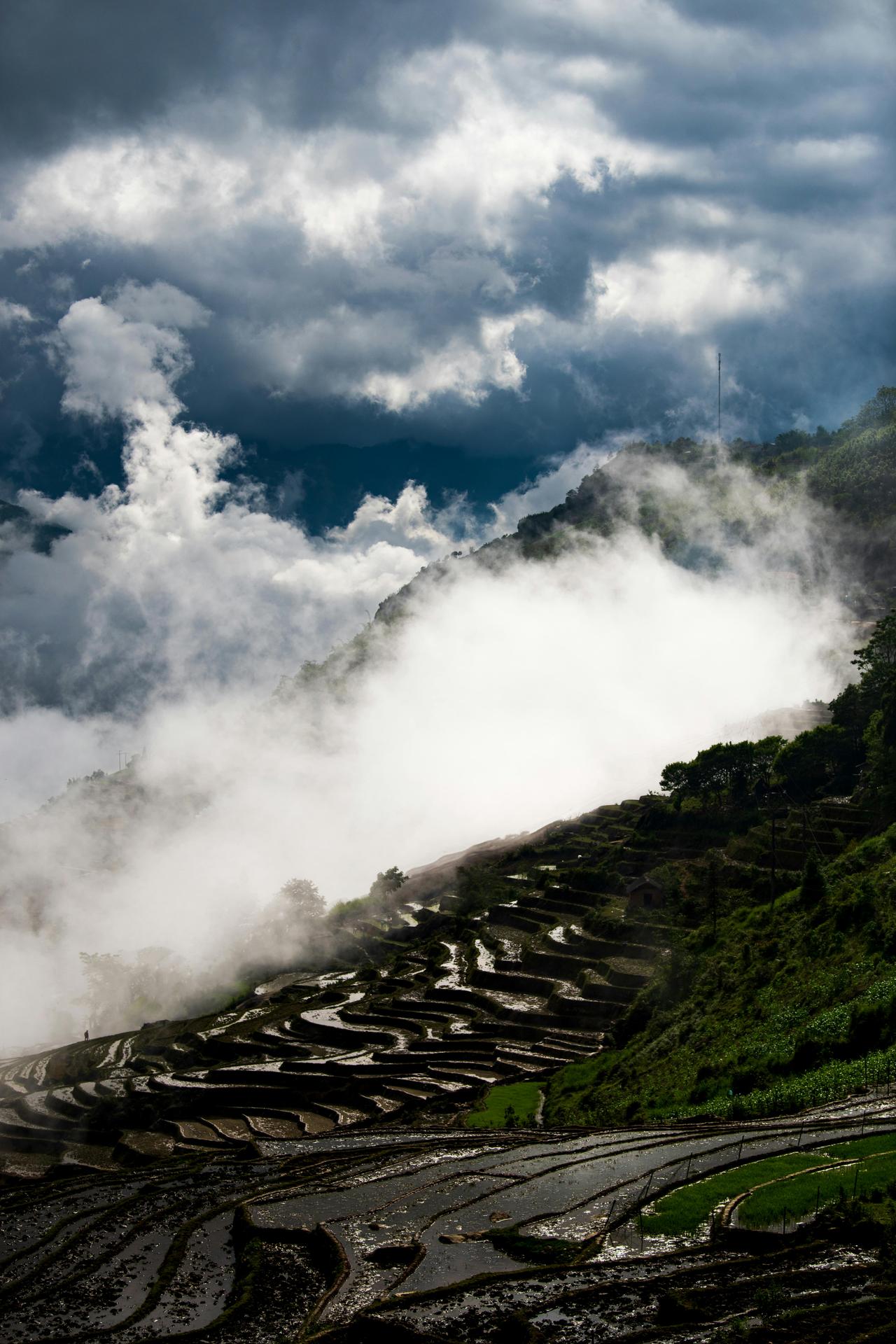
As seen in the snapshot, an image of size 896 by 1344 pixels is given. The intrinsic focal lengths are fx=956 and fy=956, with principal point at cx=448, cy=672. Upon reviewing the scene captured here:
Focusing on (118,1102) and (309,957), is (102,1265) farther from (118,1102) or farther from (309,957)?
(309,957)

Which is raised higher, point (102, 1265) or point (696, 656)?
point (696, 656)

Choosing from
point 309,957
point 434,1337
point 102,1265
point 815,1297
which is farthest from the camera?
point 309,957

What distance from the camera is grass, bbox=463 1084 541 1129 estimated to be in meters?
42.2

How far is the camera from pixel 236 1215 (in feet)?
96.4

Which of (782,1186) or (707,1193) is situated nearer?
(782,1186)

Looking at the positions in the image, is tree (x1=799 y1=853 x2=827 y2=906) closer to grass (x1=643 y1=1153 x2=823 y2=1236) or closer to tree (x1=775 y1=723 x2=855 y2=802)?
grass (x1=643 y1=1153 x2=823 y2=1236)

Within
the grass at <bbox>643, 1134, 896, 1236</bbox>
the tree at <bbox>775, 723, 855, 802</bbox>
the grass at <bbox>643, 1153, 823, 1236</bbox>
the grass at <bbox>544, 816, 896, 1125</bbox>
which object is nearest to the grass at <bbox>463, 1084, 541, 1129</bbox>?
the grass at <bbox>544, 816, 896, 1125</bbox>

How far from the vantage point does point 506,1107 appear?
147ft

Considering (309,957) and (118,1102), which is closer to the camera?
(118,1102)

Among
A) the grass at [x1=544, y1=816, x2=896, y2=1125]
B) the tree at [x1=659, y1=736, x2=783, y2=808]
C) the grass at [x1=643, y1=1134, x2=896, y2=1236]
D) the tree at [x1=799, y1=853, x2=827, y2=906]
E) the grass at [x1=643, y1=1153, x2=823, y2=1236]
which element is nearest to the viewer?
the grass at [x1=643, y1=1134, x2=896, y2=1236]

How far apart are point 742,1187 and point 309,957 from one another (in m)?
86.5

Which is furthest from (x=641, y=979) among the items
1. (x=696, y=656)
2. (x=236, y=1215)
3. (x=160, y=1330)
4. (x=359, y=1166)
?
(x=696, y=656)

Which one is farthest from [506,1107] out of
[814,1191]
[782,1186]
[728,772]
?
[728,772]

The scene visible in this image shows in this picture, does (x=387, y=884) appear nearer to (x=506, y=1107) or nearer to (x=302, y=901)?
(x=302, y=901)
